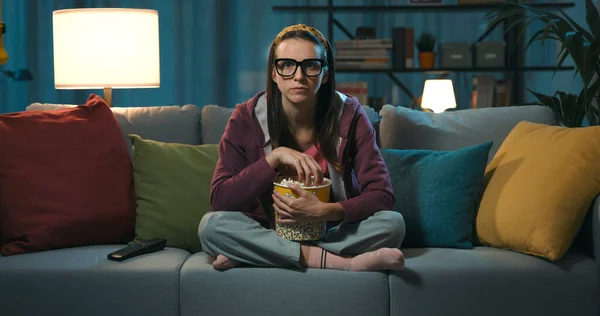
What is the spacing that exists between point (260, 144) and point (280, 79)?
0.20 m

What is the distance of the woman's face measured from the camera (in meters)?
A: 1.94

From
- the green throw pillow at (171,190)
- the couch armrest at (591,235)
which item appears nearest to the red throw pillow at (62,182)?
the green throw pillow at (171,190)

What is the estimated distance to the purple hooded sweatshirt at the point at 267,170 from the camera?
1944 mm

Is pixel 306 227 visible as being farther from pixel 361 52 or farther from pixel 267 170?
pixel 361 52

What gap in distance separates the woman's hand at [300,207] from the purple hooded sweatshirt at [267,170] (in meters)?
0.12

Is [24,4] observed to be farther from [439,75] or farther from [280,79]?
[280,79]

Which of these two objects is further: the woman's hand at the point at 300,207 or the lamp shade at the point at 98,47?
the lamp shade at the point at 98,47

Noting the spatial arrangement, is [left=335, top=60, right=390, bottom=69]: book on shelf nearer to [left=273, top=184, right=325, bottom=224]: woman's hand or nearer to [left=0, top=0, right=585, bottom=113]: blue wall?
[left=0, top=0, right=585, bottom=113]: blue wall

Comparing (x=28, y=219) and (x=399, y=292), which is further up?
(x=28, y=219)

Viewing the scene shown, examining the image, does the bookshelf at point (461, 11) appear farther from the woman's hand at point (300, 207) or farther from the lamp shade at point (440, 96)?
the woman's hand at point (300, 207)

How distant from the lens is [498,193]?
2094 millimetres

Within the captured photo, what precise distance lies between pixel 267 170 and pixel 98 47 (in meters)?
1.01

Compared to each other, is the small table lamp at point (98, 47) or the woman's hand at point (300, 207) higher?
the small table lamp at point (98, 47)

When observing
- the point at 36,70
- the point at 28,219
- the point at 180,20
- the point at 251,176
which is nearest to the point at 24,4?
the point at 36,70
